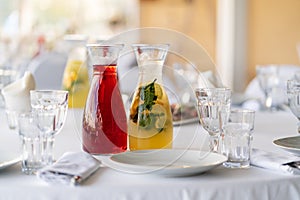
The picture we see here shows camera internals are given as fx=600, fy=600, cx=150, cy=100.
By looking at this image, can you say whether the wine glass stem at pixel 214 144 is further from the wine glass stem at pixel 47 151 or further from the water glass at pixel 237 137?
the wine glass stem at pixel 47 151

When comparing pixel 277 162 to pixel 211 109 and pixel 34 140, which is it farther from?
pixel 34 140

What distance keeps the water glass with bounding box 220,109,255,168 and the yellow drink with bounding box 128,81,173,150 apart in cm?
13

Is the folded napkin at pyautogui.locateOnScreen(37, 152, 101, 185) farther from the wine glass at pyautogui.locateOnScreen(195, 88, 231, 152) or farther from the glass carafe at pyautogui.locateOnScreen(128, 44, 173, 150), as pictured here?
the wine glass at pyautogui.locateOnScreen(195, 88, 231, 152)

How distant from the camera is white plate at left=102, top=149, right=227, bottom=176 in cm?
110

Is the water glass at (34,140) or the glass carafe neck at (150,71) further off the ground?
the glass carafe neck at (150,71)

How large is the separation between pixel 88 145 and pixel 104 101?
4.1 inches

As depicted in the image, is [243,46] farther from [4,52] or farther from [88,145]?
[88,145]

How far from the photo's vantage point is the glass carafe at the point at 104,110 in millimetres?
1311

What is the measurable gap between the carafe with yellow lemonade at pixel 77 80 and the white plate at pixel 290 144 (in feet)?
1.89

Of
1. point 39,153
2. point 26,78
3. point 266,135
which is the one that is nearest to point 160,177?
point 39,153

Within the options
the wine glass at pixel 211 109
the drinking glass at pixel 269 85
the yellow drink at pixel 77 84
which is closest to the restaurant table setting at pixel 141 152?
the wine glass at pixel 211 109

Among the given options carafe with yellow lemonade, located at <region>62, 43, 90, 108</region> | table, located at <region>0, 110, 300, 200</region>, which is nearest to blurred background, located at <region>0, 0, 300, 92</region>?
carafe with yellow lemonade, located at <region>62, 43, 90, 108</region>

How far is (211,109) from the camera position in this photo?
1.33 metres

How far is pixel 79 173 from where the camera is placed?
1.07 m
